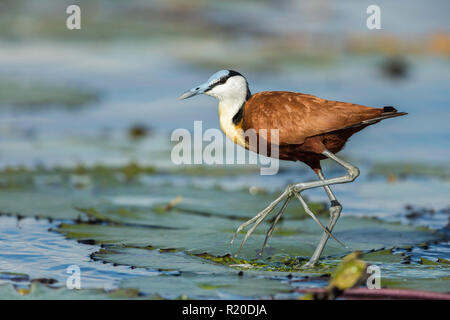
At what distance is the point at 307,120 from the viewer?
6133 mm

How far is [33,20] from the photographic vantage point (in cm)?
1884

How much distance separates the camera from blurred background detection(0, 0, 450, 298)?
10.4m

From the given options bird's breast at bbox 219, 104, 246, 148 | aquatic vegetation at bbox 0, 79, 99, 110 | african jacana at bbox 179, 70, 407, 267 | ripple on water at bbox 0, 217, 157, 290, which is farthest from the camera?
aquatic vegetation at bbox 0, 79, 99, 110

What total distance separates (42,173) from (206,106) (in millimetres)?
5796

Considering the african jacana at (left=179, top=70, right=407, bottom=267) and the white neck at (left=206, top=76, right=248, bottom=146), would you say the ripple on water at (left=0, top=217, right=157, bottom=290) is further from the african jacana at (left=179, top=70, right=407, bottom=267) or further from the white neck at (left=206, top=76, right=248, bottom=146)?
the white neck at (left=206, top=76, right=248, bottom=146)

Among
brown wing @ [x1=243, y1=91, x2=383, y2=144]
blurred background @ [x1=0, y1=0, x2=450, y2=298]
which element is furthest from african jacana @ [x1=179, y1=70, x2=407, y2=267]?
blurred background @ [x1=0, y1=0, x2=450, y2=298]

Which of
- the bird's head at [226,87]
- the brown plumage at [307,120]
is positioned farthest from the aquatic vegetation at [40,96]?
the brown plumage at [307,120]

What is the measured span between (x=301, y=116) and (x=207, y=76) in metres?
10.8

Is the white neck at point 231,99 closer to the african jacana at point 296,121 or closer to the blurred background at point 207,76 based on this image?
the african jacana at point 296,121

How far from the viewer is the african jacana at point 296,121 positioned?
607cm

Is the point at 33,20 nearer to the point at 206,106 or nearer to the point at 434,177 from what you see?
the point at 206,106

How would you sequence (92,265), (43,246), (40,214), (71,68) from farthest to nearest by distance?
1. (71,68)
2. (40,214)
3. (43,246)
4. (92,265)

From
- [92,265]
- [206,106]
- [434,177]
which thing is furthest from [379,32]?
[92,265]

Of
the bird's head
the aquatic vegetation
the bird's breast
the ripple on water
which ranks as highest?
the aquatic vegetation
